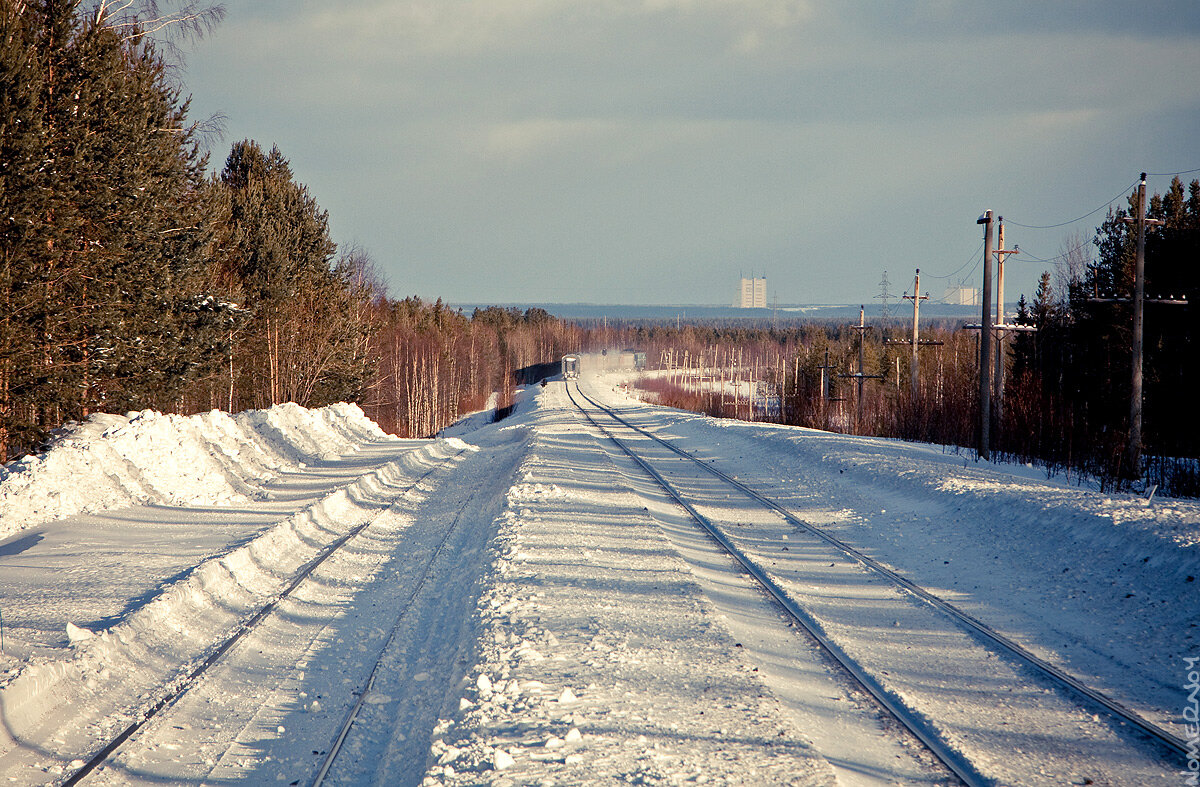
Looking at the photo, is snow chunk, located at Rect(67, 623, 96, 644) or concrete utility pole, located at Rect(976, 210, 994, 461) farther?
concrete utility pole, located at Rect(976, 210, 994, 461)

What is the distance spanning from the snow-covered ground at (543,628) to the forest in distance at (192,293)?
10.6 feet

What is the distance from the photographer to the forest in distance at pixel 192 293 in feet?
51.8

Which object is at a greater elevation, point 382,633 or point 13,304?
point 13,304

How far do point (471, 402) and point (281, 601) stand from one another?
82.6 m

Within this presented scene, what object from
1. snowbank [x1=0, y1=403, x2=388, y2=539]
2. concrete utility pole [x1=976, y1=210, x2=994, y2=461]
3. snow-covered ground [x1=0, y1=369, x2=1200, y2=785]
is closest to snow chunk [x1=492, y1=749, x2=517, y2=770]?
snow-covered ground [x1=0, y1=369, x2=1200, y2=785]

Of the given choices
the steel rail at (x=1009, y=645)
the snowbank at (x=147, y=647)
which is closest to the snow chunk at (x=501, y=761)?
the snowbank at (x=147, y=647)

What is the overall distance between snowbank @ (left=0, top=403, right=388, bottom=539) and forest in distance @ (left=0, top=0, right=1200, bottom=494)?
1.93 metres

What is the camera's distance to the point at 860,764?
5.12 m

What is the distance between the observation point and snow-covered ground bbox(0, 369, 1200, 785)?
534 cm

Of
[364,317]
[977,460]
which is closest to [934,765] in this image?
[977,460]

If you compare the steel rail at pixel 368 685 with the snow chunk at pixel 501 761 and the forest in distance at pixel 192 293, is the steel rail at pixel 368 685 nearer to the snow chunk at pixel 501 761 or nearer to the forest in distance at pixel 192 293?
the snow chunk at pixel 501 761

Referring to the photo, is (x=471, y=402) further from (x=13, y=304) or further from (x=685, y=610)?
(x=685, y=610)

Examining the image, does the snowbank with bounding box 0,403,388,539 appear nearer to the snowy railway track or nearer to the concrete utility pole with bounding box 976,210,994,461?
the snowy railway track

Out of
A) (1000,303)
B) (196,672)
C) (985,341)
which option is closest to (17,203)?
(196,672)
